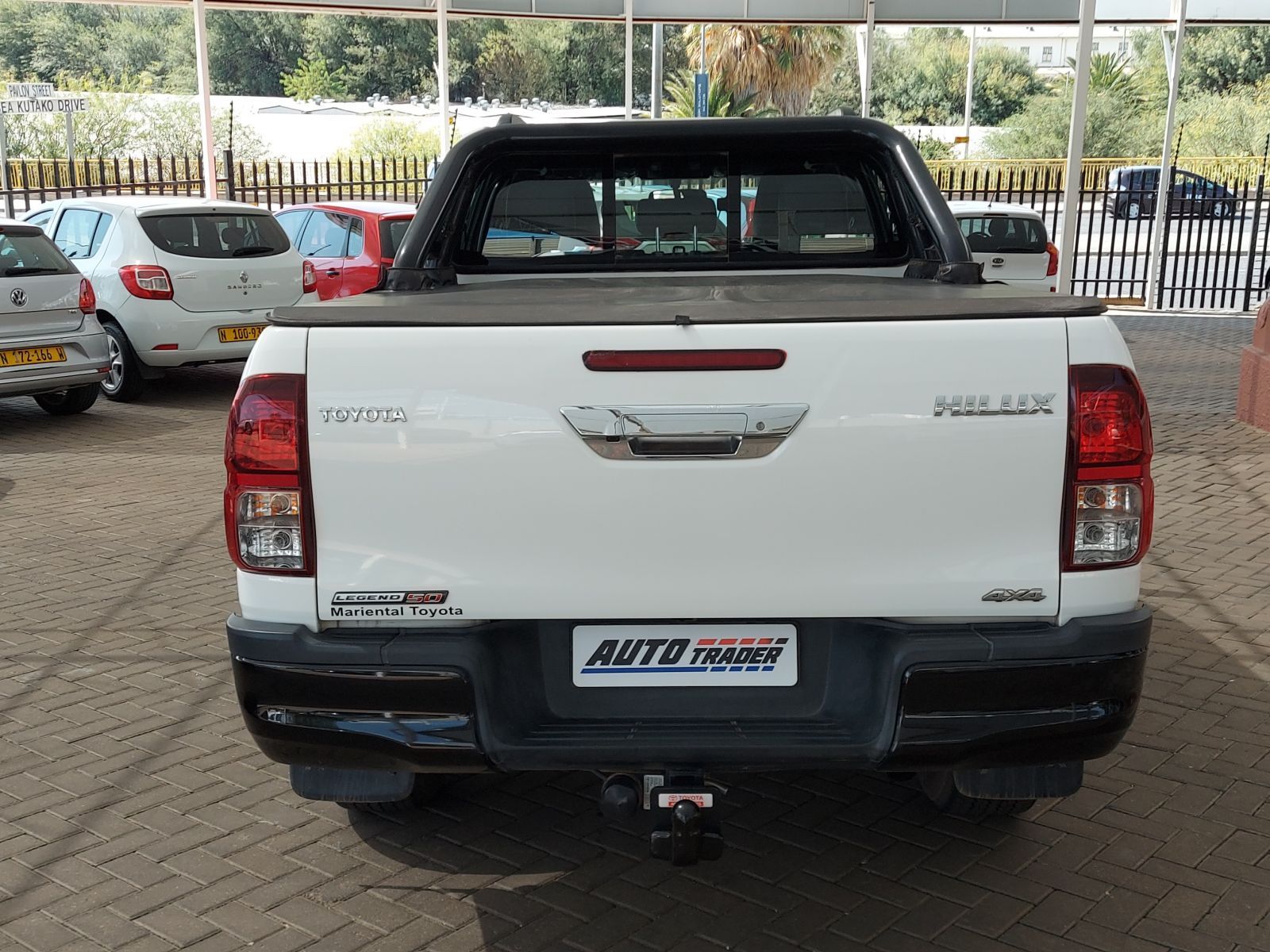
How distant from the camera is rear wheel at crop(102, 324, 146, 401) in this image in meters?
11.7

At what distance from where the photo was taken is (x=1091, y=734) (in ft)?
9.52

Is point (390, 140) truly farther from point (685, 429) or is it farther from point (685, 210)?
point (685, 429)

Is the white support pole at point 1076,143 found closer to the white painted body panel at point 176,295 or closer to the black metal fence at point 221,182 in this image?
the black metal fence at point 221,182

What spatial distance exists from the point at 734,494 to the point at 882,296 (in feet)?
2.94

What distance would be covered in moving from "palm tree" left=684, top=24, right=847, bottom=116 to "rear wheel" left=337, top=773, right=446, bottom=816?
121 ft

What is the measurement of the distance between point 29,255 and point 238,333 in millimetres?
2120

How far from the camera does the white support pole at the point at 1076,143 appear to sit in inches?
431

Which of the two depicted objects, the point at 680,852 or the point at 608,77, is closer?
the point at 680,852

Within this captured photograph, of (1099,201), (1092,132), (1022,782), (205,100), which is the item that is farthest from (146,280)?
(1092,132)

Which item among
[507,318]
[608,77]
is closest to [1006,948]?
[507,318]

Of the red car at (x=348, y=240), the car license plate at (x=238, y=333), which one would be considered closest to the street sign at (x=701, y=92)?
the red car at (x=348, y=240)

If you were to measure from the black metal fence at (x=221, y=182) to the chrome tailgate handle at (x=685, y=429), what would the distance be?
6389 millimetres

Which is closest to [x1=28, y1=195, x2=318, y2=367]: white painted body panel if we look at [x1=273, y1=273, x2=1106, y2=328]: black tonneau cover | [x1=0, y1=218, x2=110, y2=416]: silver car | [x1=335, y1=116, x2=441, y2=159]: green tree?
[x1=0, y1=218, x2=110, y2=416]: silver car

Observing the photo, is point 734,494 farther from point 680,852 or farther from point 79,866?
point 79,866
